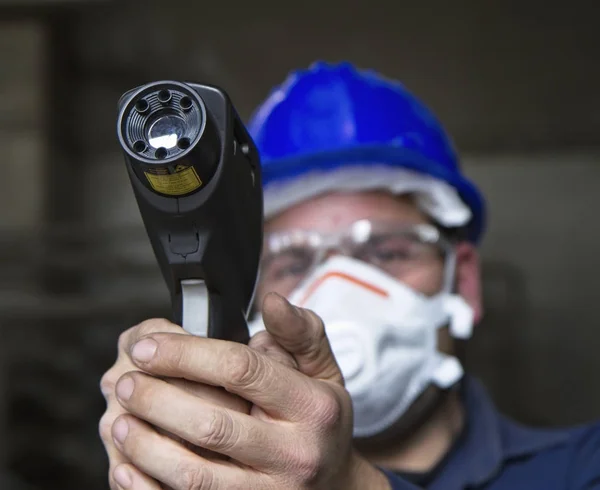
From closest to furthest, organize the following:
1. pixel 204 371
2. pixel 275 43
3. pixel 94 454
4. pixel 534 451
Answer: pixel 204 371 < pixel 534 451 < pixel 94 454 < pixel 275 43

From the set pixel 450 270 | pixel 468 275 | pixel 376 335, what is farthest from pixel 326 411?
pixel 468 275

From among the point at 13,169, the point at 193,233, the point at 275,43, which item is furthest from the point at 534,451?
the point at 13,169

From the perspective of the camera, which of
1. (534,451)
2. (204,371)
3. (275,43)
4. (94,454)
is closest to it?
(204,371)

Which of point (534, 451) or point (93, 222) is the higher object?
point (534, 451)

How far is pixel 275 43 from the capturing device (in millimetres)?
3152

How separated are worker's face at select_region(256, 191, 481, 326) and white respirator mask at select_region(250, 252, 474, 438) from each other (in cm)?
5

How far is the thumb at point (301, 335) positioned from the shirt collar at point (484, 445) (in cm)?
64

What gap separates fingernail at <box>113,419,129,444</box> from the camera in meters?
0.65

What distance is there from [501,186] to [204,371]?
283cm

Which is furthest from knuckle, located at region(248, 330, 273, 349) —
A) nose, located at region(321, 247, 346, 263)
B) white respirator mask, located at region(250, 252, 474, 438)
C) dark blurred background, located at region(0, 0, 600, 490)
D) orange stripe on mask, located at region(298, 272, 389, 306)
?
dark blurred background, located at region(0, 0, 600, 490)

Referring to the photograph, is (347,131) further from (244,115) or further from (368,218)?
(244,115)

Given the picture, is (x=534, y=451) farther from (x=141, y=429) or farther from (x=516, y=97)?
(x=516, y=97)

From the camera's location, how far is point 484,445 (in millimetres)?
1323

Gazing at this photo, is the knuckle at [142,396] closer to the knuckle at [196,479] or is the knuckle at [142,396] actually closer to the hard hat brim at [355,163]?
the knuckle at [196,479]
